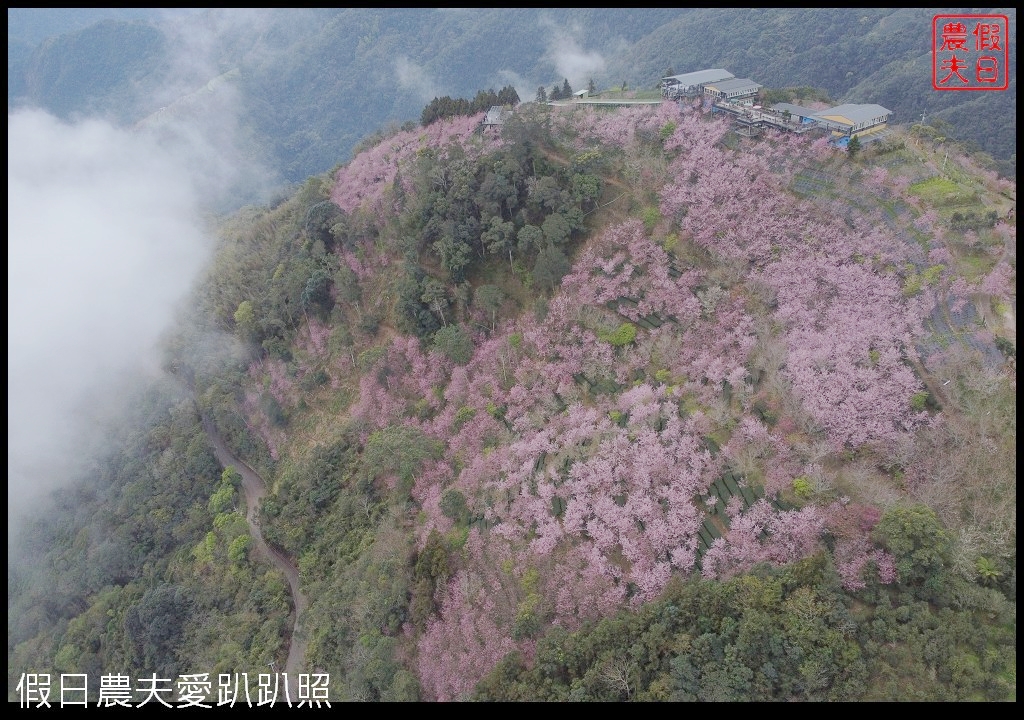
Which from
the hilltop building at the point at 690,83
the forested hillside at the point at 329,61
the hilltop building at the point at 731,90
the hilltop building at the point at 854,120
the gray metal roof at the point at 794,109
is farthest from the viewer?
the forested hillside at the point at 329,61

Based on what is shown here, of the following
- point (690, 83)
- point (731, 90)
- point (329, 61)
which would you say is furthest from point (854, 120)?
point (329, 61)

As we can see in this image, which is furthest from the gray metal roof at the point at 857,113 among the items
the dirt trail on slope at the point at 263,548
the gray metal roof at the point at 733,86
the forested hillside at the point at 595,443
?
the dirt trail on slope at the point at 263,548

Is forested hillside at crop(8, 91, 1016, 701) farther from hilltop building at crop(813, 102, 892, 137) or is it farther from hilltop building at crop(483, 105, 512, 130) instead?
hilltop building at crop(813, 102, 892, 137)

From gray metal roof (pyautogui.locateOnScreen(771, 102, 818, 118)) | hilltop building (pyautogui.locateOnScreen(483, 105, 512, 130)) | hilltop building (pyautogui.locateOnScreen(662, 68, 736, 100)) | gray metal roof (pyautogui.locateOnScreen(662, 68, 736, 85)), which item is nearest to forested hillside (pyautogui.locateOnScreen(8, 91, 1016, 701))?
hilltop building (pyautogui.locateOnScreen(483, 105, 512, 130))

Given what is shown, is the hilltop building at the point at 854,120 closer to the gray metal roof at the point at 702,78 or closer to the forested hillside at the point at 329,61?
the gray metal roof at the point at 702,78

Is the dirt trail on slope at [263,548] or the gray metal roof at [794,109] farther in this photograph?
the gray metal roof at [794,109]
